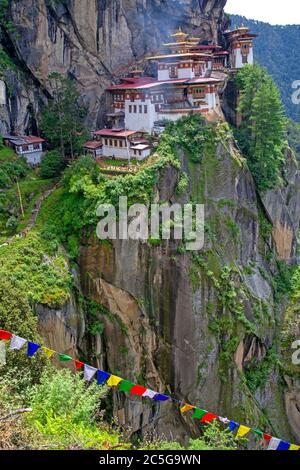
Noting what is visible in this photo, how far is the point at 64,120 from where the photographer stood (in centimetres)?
4028

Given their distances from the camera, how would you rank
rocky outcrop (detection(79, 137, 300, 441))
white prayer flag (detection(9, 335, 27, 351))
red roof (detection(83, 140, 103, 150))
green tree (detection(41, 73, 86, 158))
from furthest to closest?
green tree (detection(41, 73, 86, 158)) → red roof (detection(83, 140, 103, 150)) → rocky outcrop (detection(79, 137, 300, 441)) → white prayer flag (detection(9, 335, 27, 351))

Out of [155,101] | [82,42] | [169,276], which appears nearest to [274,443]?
[169,276]

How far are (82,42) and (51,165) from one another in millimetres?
13044

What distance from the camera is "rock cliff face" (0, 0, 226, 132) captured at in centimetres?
4188

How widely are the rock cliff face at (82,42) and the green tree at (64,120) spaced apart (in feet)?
6.03

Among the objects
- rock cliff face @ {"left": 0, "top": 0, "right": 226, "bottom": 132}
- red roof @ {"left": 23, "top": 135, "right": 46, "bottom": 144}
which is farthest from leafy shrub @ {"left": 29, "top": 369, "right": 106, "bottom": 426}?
rock cliff face @ {"left": 0, "top": 0, "right": 226, "bottom": 132}

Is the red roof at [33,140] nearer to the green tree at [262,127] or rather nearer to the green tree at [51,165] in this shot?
the green tree at [51,165]

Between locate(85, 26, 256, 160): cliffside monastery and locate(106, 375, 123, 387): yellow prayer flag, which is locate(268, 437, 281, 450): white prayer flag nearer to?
locate(106, 375, 123, 387): yellow prayer flag

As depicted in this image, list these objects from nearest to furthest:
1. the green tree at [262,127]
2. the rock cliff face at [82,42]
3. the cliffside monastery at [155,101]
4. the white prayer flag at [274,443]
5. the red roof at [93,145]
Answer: the white prayer flag at [274,443] → the cliffside monastery at [155,101] → the red roof at [93,145] → the green tree at [262,127] → the rock cliff face at [82,42]

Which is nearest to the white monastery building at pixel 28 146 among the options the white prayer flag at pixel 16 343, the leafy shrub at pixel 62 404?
the white prayer flag at pixel 16 343

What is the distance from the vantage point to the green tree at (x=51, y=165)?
37.9 metres

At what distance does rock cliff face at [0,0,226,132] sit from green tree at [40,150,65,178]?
6019 millimetres

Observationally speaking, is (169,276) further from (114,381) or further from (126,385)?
(114,381)
